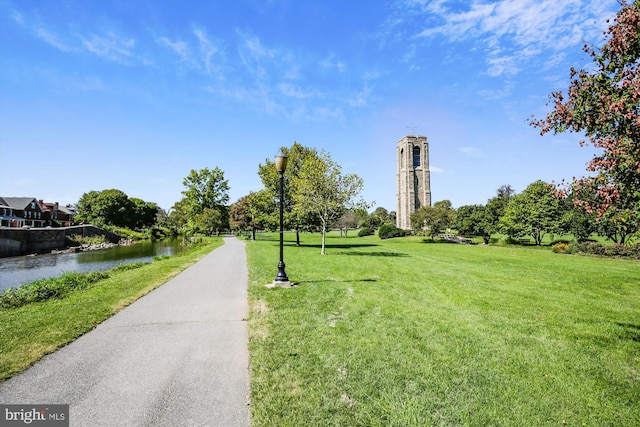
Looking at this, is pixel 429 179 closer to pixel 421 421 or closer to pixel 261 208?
pixel 261 208

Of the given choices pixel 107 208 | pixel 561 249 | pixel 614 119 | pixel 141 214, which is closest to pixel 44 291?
pixel 614 119

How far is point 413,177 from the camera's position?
7631cm

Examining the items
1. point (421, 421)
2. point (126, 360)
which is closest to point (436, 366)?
point (421, 421)

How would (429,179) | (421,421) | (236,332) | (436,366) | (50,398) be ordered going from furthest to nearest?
(429,179), (236,332), (436,366), (50,398), (421,421)

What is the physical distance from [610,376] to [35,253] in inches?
1696

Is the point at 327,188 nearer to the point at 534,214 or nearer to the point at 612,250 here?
the point at 612,250

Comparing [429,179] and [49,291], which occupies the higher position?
[429,179]

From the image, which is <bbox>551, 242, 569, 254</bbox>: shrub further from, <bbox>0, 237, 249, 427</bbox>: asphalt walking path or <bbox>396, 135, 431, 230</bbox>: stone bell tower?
<bbox>396, 135, 431, 230</bbox>: stone bell tower

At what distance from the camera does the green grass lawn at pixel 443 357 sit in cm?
321

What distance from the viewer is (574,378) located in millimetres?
3941

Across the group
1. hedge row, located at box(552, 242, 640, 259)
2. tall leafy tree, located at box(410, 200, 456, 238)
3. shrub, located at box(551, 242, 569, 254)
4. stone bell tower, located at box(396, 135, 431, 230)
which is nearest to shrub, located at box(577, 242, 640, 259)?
hedge row, located at box(552, 242, 640, 259)

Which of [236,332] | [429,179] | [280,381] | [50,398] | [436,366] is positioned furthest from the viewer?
[429,179]
